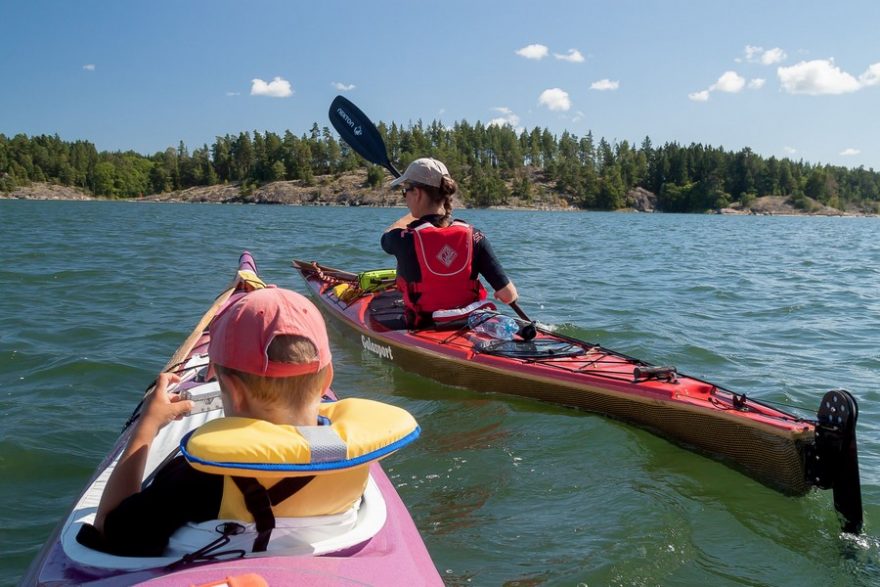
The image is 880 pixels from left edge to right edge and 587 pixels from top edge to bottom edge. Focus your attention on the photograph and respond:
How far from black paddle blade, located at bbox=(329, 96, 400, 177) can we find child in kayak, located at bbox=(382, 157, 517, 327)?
11.0 feet

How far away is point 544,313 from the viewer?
32.2ft

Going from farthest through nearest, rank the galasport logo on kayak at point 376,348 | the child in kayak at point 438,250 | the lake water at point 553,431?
the galasport logo on kayak at point 376,348
the child in kayak at point 438,250
the lake water at point 553,431

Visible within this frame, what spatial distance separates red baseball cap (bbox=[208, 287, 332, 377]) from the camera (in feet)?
5.90

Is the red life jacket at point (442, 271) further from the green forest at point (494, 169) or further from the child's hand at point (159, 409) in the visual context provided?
the green forest at point (494, 169)

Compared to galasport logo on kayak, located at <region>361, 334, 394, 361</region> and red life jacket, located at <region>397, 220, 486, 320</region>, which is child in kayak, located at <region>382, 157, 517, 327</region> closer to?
red life jacket, located at <region>397, 220, 486, 320</region>

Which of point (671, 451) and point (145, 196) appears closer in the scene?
point (671, 451)

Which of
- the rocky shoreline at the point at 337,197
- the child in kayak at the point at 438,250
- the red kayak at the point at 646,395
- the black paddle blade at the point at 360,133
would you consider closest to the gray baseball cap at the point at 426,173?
the child in kayak at the point at 438,250

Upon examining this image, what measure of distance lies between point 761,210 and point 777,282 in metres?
93.7

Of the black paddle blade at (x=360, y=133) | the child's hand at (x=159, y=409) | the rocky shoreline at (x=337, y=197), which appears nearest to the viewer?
the child's hand at (x=159, y=409)

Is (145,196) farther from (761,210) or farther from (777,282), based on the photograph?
(777,282)

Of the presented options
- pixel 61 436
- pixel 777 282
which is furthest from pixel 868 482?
pixel 777 282

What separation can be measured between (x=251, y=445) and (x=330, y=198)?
327 ft

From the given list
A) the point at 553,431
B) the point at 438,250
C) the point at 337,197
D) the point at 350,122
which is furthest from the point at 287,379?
the point at 337,197

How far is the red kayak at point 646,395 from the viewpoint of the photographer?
3.53m
